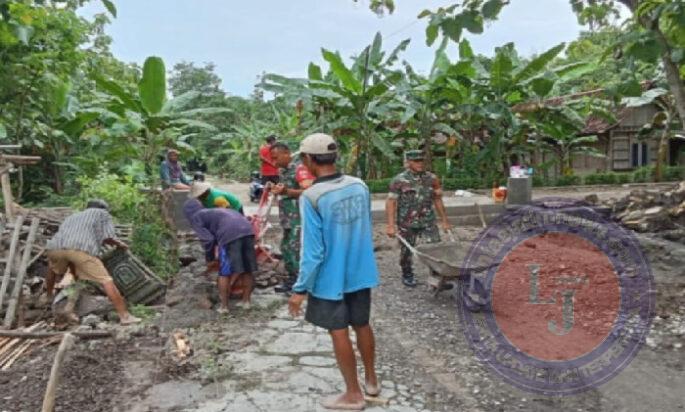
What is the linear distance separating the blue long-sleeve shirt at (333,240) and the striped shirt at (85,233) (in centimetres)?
298

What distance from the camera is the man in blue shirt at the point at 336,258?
3.12 meters

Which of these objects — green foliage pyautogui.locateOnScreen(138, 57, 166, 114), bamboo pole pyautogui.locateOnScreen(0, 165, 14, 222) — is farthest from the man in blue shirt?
green foliage pyautogui.locateOnScreen(138, 57, 166, 114)

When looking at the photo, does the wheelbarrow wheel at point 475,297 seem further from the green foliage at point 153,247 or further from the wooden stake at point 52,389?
→ the green foliage at point 153,247

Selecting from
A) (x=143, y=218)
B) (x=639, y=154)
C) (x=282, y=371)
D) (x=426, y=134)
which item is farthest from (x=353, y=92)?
(x=639, y=154)

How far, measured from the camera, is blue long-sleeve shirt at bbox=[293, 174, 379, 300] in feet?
10.2

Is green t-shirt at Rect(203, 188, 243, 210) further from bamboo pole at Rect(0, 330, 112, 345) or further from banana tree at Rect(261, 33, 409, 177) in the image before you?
banana tree at Rect(261, 33, 409, 177)

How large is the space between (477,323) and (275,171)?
4977 mm

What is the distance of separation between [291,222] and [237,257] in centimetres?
75

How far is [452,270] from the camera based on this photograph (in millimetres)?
5059

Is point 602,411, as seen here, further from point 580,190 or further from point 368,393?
point 580,190

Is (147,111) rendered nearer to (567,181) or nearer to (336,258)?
(336,258)

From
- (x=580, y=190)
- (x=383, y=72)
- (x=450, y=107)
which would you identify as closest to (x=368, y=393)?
(x=383, y=72)

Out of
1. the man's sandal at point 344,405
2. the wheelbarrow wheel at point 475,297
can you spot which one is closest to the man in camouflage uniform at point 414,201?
the wheelbarrow wheel at point 475,297

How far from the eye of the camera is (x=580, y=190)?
15.2m
